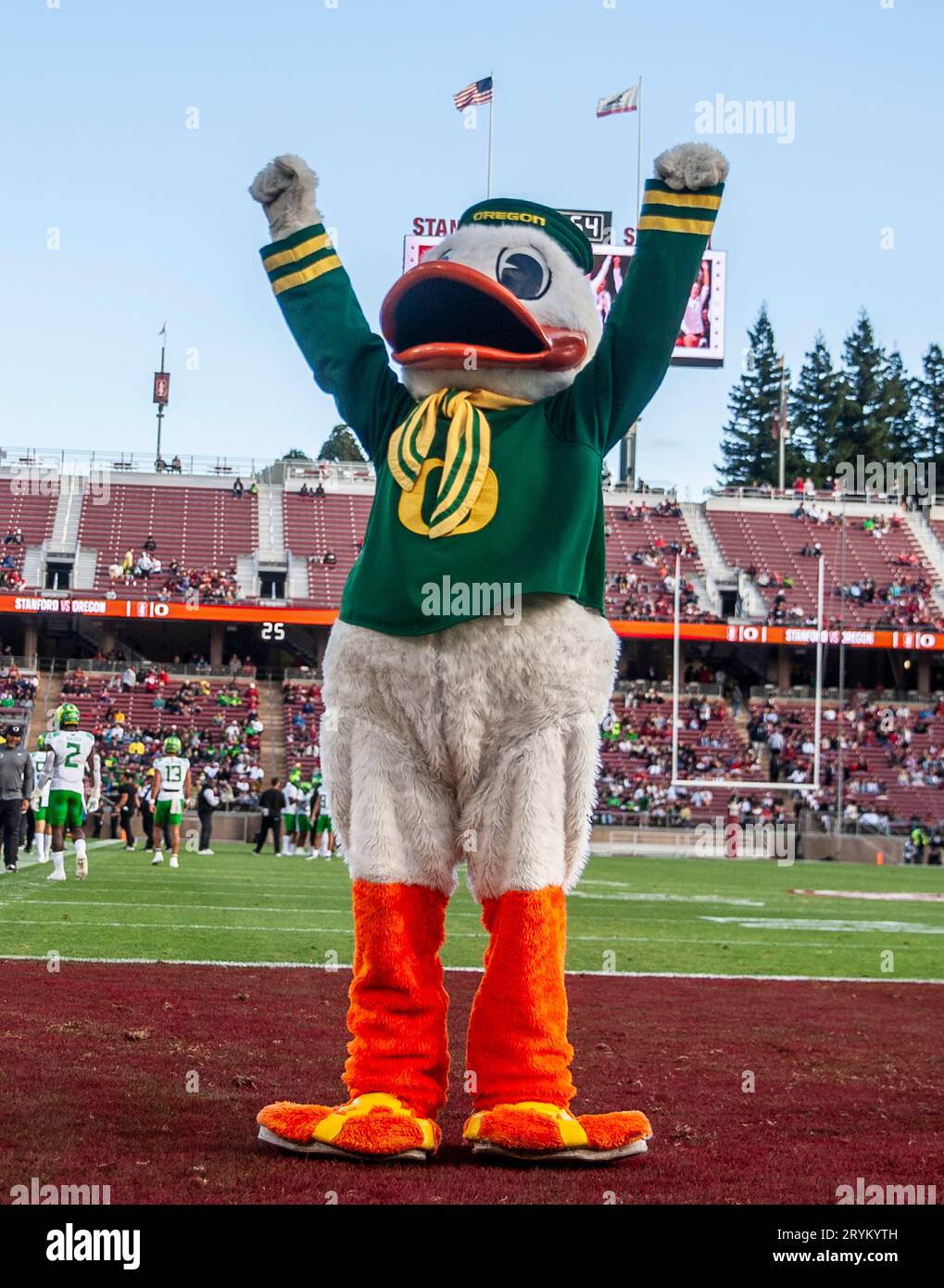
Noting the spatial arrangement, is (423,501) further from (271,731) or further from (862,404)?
(862,404)

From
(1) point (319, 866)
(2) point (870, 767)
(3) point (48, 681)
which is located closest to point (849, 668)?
(2) point (870, 767)

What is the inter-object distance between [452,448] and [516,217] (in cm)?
84

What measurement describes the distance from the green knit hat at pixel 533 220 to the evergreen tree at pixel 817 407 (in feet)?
250

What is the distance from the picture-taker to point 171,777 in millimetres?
19672

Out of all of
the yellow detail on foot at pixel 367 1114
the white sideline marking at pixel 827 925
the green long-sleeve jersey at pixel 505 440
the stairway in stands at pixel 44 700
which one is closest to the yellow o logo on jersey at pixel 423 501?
the green long-sleeve jersey at pixel 505 440

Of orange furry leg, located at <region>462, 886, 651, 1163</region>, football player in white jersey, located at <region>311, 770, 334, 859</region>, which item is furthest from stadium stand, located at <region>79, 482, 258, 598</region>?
orange furry leg, located at <region>462, 886, 651, 1163</region>

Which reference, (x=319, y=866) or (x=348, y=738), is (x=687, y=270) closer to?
(x=348, y=738)

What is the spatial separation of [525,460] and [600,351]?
448 millimetres

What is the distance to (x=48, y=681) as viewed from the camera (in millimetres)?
39594

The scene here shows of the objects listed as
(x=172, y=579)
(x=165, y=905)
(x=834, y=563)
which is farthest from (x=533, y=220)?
(x=834, y=563)

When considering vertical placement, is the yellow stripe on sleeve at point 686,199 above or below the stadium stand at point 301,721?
above

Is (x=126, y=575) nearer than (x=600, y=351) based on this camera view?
No

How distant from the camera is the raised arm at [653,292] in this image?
15.4 ft

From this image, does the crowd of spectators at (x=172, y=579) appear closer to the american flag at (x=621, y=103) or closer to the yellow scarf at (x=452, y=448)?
the american flag at (x=621, y=103)
